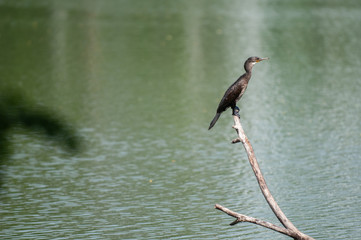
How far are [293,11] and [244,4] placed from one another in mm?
4106

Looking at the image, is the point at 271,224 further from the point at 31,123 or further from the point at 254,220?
the point at 31,123

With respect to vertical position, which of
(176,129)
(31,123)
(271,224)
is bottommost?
(271,224)

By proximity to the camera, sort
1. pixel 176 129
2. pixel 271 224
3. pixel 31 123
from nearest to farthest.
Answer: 1. pixel 271 224
2. pixel 176 129
3. pixel 31 123

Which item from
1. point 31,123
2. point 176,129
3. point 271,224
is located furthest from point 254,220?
point 31,123

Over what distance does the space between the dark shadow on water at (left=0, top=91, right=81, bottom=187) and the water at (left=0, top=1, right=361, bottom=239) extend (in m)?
0.18

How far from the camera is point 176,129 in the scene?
41.3ft

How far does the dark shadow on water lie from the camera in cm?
1170

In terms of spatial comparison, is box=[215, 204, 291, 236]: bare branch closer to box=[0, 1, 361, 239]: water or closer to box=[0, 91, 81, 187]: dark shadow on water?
box=[0, 1, 361, 239]: water

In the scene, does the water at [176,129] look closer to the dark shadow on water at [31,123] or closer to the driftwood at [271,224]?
the dark shadow on water at [31,123]

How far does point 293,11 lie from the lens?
28.6 m

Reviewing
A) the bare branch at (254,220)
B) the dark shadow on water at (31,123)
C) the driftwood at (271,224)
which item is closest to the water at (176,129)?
the dark shadow on water at (31,123)

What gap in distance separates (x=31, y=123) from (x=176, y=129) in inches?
111

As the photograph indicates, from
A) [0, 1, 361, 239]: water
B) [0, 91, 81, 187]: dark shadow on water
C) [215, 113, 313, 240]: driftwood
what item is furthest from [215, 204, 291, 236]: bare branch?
[0, 91, 81, 187]: dark shadow on water

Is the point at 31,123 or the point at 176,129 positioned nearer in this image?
the point at 176,129
